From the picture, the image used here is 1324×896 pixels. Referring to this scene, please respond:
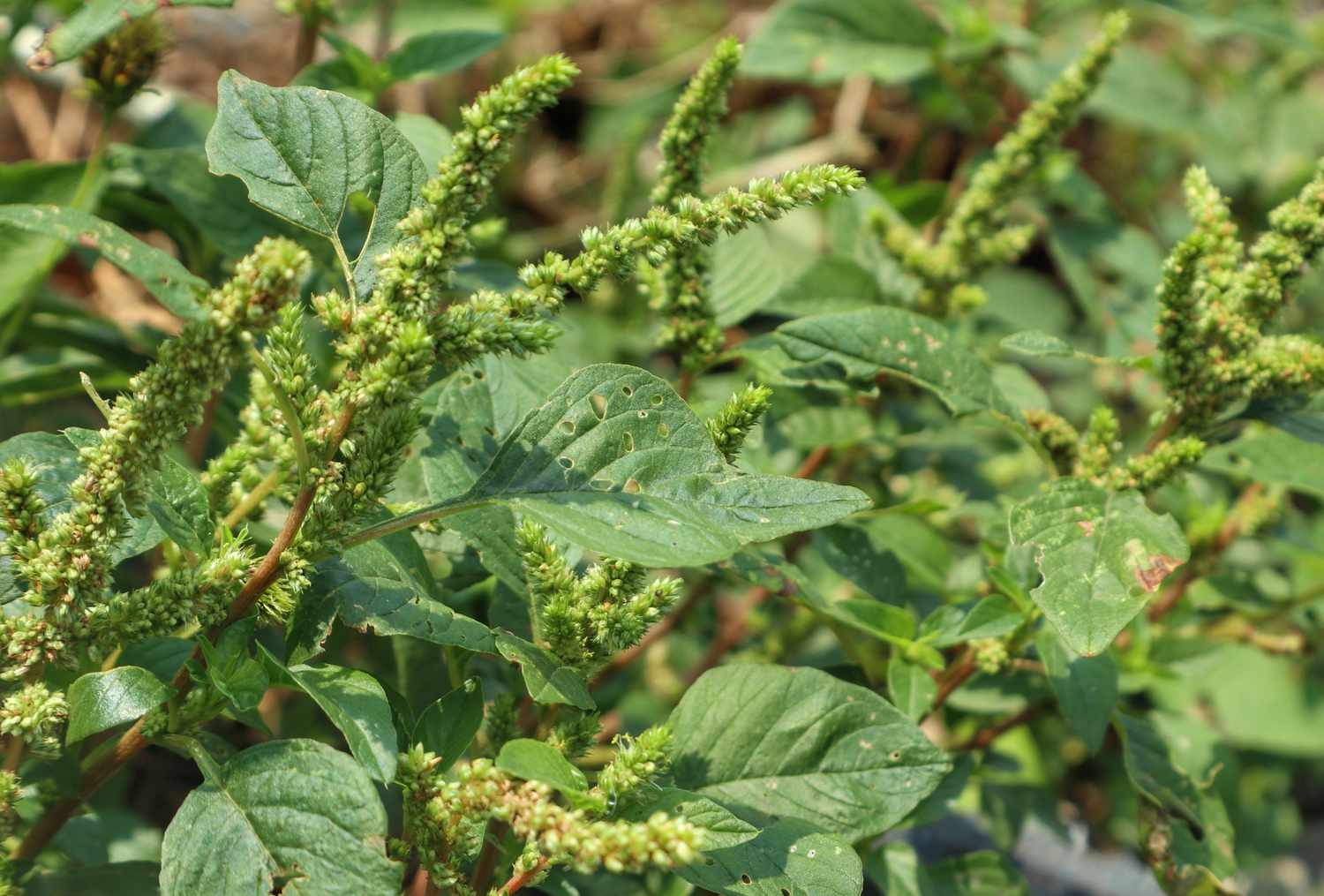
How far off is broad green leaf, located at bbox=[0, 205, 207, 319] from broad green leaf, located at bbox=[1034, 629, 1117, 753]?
46.9 inches

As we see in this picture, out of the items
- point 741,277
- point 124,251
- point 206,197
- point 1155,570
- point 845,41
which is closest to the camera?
point 124,251

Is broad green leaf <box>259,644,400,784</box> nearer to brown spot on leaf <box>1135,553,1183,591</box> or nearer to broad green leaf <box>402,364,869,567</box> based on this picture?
broad green leaf <box>402,364,869,567</box>

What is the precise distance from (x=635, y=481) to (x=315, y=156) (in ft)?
1.69

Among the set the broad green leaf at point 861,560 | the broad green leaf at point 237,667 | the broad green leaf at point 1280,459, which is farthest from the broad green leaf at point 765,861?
the broad green leaf at point 1280,459

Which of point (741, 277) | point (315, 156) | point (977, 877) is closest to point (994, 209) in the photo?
point (741, 277)

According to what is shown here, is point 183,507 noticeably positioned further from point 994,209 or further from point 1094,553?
point 994,209

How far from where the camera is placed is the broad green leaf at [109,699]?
116 cm

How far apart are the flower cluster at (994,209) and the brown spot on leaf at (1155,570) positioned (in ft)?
2.69

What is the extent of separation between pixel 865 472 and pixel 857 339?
699 mm

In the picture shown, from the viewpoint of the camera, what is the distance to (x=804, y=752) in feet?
4.76

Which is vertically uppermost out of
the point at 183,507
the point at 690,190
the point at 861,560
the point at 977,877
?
A: the point at 690,190

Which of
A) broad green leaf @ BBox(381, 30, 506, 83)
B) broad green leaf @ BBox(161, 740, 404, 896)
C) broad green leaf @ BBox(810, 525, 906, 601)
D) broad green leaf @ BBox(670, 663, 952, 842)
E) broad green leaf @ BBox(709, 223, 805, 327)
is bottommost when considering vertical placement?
broad green leaf @ BBox(810, 525, 906, 601)

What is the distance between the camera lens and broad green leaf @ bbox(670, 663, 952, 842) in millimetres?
1417

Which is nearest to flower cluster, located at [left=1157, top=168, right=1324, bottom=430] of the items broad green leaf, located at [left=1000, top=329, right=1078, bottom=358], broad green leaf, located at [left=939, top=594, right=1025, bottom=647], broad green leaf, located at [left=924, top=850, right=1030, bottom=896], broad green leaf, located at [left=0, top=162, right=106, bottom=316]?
broad green leaf, located at [left=1000, top=329, right=1078, bottom=358]
